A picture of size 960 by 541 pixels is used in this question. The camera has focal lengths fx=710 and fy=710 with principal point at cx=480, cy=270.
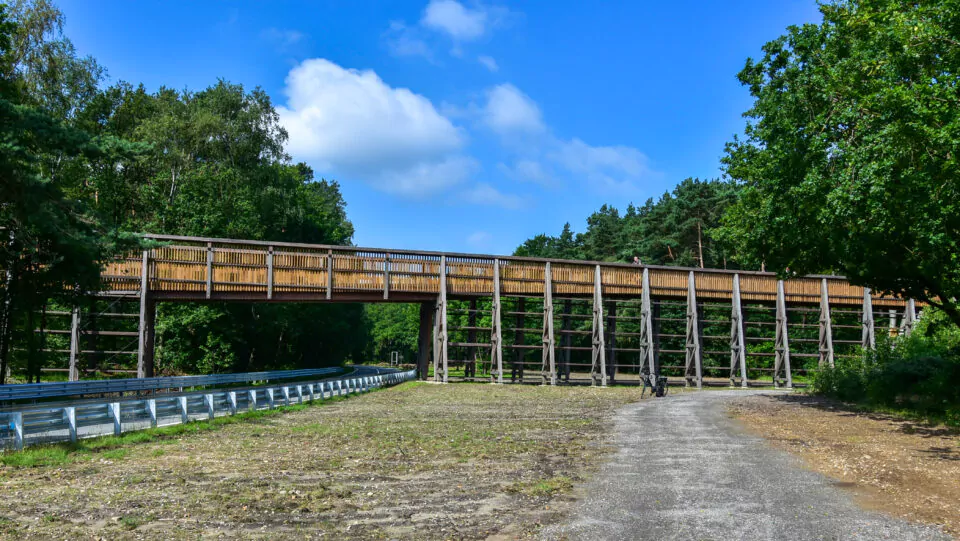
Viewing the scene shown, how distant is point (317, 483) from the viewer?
37.6 feet

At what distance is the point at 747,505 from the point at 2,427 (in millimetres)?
13826

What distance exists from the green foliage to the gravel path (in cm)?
898

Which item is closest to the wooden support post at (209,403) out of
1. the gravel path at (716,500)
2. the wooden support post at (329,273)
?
the gravel path at (716,500)

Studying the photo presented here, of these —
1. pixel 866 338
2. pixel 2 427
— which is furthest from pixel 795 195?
pixel 866 338

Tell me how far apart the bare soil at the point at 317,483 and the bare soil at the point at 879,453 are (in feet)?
14.3

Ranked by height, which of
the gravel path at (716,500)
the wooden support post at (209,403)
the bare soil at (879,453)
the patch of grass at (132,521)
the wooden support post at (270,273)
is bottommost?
the bare soil at (879,453)

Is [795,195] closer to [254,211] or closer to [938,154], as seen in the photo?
[938,154]

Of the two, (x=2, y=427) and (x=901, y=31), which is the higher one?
(x=901, y=31)

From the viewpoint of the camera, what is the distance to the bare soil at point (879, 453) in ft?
33.8

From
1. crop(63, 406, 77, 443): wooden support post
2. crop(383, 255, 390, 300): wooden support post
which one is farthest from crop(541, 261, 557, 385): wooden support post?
crop(63, 406, 77, 443): wooden support post

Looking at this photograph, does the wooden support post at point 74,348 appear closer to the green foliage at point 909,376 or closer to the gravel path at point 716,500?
the gravel path at point 716,500

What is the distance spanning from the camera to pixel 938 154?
16.2 metres

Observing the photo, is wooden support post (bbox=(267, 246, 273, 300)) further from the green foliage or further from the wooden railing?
the green foliage

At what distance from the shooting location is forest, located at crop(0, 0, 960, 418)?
1708 cm
